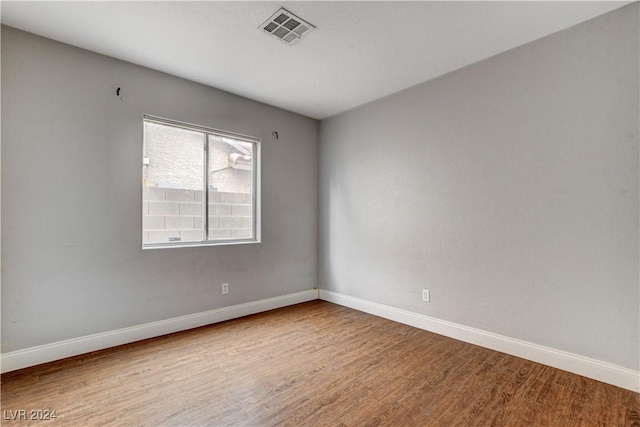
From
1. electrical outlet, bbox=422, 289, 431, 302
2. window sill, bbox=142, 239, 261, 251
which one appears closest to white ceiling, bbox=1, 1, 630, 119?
window sill, bbox=142, 239, 261, 251

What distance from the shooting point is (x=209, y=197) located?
351 centimetres

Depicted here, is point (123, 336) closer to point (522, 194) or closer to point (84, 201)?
point (84, 201)

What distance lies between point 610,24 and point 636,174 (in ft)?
3.68

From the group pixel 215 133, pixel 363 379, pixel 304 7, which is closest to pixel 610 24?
pixel 304 7

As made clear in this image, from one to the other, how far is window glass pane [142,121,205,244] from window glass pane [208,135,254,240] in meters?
0.14

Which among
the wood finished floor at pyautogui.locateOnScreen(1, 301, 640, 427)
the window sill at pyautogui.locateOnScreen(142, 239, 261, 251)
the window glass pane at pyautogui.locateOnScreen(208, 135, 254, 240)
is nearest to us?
the wood finished floor at pyautogui.locateOnScreen(1, 301, 640, 427)

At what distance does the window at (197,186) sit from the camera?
10.1 ft

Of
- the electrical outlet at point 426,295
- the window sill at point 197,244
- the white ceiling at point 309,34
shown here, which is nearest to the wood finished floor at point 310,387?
the electrical outlet at point 426,295

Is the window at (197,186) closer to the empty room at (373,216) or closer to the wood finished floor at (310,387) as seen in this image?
the empty room at (373,216)

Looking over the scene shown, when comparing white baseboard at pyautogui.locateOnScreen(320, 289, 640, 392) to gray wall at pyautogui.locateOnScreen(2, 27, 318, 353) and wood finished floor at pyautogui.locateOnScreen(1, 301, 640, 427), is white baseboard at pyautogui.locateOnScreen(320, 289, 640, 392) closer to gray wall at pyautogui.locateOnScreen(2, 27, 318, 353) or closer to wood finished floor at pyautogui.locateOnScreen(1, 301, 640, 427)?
wood finished floor at pyautogui.locateOnScreen(1, 301, 640, 427)

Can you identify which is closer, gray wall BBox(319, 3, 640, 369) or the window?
gray wall BBox(319, 3, 640, 369)

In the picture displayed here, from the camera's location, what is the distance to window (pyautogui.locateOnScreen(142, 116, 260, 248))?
3.09 m

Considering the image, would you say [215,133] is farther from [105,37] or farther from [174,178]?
[105,37]

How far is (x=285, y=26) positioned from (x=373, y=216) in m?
2.31
